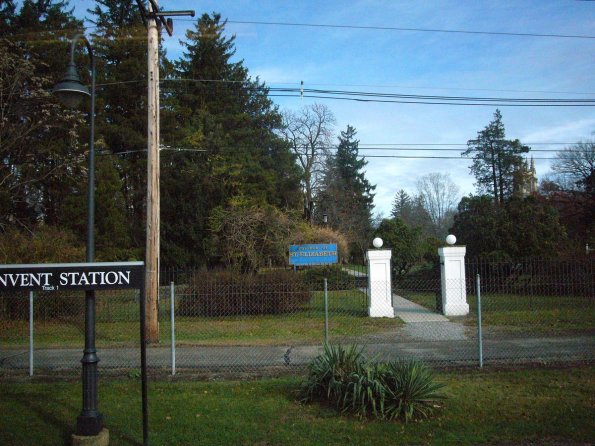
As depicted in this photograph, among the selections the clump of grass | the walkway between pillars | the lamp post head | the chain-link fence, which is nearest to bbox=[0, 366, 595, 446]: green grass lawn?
the clump of grass

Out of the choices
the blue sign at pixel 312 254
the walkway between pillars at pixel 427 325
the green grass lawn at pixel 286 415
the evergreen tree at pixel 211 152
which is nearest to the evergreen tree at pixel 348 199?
the evergreen tree at pixel 211 152

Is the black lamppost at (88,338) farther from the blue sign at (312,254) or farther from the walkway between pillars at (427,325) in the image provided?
the blue sign at (312,254)

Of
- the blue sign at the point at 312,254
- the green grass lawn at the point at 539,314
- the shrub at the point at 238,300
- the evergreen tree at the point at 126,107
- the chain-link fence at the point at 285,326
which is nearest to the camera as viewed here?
the chain-link fence at the point at 285,326

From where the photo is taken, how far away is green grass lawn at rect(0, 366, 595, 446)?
5.83m

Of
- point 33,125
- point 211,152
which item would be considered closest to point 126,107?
point 211,152

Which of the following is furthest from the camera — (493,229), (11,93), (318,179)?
(318,179)

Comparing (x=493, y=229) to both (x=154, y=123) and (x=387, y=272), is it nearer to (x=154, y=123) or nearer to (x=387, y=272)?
(x=387, y=272)

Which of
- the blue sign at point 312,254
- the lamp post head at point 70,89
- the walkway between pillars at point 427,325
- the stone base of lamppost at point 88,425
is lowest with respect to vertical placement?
the walkway between pillars at point 427,325

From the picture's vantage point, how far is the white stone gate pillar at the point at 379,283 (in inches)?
656

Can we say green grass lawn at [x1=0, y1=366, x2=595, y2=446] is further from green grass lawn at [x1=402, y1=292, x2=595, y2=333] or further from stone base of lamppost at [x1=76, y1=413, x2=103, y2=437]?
green grass lawn at [x1=402, y1=292, x2=595, y2=333]

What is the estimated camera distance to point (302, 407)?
6934 millimetres

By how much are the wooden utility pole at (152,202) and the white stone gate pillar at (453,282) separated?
9.21 m

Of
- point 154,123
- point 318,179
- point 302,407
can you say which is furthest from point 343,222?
point 302,407

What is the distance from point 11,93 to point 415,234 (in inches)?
889
